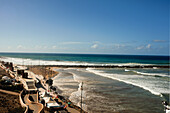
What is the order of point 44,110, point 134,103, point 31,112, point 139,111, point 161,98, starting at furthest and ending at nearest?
point 161,98, point 134,103, point 139,111, point 44,110, point 31,112

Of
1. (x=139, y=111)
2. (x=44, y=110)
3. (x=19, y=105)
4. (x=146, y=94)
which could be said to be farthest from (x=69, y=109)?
(x=146, y=94)

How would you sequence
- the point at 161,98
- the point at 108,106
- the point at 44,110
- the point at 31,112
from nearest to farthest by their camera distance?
the point at 31,112, the point at 44,110, the point at 108,106, the point at 161,98

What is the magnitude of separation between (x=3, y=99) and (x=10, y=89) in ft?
15.0

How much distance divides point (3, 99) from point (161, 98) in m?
22.3

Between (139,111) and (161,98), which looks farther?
(161,98)

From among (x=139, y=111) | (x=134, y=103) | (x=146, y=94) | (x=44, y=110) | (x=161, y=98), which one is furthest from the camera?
(x=146, y=94)

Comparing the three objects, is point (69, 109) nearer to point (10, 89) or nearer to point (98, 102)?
point (98, 102)

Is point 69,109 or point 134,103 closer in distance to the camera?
point 69,109

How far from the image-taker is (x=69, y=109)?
18.3 metres

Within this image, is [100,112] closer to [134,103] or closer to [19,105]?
[134,103]

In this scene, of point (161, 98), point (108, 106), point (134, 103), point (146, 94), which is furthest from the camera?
point (146, 94)

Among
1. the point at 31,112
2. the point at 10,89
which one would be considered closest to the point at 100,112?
the point at 31,112

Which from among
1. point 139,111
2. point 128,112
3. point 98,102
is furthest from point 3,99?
point 139,111

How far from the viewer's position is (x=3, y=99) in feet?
70.0
